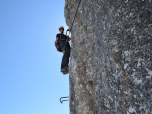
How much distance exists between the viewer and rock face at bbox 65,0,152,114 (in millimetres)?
2500

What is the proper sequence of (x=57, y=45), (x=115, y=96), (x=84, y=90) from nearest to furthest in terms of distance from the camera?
1. (x=115, y=96)
2. (x=84, y=90)
3. (x=57, y=45)

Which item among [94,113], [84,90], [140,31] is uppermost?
[140,31]

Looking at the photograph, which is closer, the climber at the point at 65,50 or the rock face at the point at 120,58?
the rock face at the point at 120,58

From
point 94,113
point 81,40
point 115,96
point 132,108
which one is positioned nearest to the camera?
point 132,108

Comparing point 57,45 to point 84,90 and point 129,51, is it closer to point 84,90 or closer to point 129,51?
point 84,90

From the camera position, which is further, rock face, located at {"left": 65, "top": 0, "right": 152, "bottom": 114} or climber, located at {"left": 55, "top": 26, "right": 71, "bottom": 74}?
climber, located at {"left": 55, "top": 26, "right": 71, "bottom": 74}

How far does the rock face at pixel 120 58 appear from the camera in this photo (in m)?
2.50

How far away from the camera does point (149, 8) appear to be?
8.37 ft

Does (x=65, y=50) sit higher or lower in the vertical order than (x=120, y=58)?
higher

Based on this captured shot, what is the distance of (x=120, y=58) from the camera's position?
9.83 feet

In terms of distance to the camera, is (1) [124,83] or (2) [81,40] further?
(2) [81,40]

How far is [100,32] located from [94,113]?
7.90 ft

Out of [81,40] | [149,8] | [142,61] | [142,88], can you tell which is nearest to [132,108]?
[142,88]

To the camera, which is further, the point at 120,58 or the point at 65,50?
the point at 65,50
